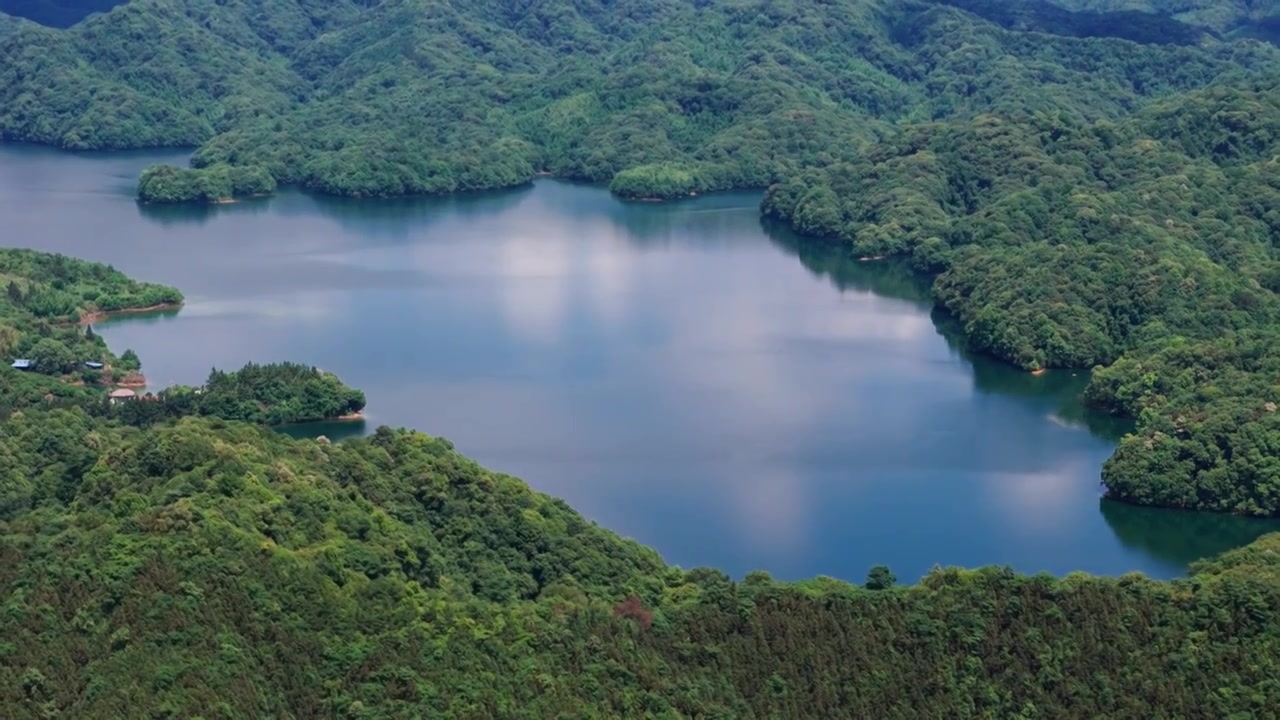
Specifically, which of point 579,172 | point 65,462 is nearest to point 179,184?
point 579,172

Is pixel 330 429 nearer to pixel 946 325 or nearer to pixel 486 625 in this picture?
pixel 486 625

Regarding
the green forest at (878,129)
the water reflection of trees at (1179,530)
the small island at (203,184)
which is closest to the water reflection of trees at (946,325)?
the green forest at (878,129)

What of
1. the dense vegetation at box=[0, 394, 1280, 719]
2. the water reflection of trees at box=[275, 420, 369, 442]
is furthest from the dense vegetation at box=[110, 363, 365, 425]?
the dense vegetation at box=[0, 394, 1280, 719]

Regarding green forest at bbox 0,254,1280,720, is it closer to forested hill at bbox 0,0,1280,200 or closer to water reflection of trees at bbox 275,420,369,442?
water reflection of trees at bbox 275,420,369,442

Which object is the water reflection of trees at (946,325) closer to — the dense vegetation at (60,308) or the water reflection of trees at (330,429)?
the water reflection of trees at (330,429)

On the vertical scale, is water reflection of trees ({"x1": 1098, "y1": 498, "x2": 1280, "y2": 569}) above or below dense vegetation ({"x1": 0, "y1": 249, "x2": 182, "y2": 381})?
below

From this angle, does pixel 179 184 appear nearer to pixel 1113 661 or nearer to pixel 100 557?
pixel 100 557
